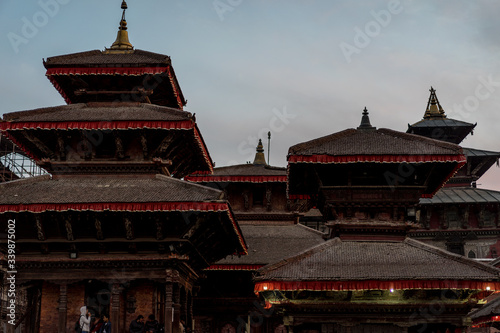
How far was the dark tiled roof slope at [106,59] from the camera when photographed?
24234 mm

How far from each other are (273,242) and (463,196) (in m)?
21.2

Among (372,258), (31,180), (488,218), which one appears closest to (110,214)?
(31,180)

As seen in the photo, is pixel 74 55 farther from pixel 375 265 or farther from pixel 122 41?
pixel 375 265

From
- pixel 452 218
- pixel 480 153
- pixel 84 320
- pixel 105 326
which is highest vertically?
pixel 480 153

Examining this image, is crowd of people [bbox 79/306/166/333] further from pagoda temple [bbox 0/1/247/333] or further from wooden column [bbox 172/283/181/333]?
wooden column [bbox 172/283/181/333]

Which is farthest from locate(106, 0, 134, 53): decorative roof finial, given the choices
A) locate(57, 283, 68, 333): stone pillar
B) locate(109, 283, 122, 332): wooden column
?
locate(109, 283, 122, 332): wooden column

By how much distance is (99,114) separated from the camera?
2264cm

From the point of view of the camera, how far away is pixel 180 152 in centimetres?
2412

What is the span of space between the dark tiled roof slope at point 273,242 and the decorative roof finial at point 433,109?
967 inches

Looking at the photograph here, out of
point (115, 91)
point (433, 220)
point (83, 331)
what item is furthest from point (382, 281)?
point (433, 220)

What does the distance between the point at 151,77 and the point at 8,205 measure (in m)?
8.18

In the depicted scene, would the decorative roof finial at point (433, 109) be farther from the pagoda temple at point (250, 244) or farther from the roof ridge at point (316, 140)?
the roof ridge at point (316, 140)

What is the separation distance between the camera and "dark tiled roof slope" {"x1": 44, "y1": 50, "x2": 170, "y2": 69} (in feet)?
79.5

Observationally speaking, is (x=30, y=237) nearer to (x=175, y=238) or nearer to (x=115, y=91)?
(x=175, y=238)
